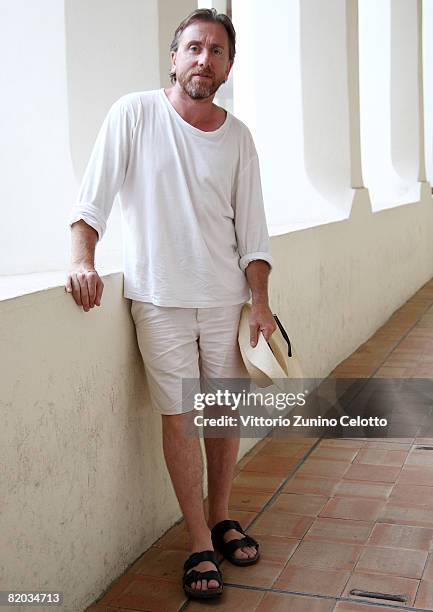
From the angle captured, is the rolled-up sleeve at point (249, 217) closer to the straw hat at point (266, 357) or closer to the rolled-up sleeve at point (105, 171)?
the straw hat at point (266, 357)

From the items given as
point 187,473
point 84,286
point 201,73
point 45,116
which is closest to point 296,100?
point 45,116

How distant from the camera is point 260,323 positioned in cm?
335

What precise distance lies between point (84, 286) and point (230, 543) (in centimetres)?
116

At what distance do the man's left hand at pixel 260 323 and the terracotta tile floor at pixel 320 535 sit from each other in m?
0.82

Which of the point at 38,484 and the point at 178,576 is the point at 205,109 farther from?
the point at 178,576

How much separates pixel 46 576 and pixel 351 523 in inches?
55.2

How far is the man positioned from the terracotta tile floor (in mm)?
123

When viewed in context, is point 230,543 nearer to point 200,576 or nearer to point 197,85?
point 200,576

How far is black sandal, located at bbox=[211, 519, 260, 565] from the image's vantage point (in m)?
3.41

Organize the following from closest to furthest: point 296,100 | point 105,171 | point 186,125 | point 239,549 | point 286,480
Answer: point 105,171
point 186,125
point 239,549
point 286,480
point 296,100

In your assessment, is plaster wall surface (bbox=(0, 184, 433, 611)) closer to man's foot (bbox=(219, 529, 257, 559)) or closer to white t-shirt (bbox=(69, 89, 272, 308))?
white t-shirt (bbox=(69, 89, 272, 308))

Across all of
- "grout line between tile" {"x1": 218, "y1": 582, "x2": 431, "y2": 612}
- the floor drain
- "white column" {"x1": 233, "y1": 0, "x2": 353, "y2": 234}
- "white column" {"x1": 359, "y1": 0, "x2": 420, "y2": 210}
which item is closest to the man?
"grout line between tile" {"x1": 218, "y1": 582, "x2": 431, "y2": 612}

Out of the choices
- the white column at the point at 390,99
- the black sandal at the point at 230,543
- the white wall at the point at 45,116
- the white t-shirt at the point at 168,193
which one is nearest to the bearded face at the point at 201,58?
the white t-shirt at the point at 168,193

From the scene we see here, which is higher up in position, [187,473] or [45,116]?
[45,116]
